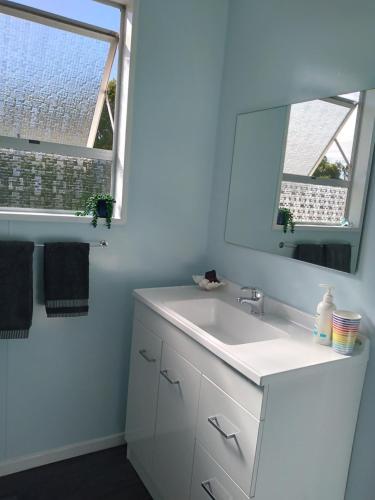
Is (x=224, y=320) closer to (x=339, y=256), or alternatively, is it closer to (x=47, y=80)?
(x=339, y=256)

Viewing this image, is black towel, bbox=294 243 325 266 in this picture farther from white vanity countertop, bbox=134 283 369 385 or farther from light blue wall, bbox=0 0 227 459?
light blue wall, bbox=0 0 227 459

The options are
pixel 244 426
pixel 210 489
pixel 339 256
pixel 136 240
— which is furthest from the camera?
pixel 136 240

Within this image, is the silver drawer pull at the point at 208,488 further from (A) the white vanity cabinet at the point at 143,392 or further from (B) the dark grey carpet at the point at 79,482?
(B) the dark grey carpet at the point at 79,482

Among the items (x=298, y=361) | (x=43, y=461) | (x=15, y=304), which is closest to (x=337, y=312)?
(x=298, y=361)

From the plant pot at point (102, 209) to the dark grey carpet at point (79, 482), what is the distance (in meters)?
1.30

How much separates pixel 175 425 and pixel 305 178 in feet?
3.89

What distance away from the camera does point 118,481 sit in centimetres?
199

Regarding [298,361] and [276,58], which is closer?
[298,361]

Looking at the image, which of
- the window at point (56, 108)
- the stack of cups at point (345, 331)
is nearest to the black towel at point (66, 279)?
the window at point (56, 108)

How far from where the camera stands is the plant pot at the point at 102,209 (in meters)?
1.96

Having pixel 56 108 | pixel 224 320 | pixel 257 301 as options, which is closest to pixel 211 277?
pixel 224 320

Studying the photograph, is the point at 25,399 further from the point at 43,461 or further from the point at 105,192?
the point at 105,192

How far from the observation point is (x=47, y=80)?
1924 mm

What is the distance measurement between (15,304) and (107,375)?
0.69 m
